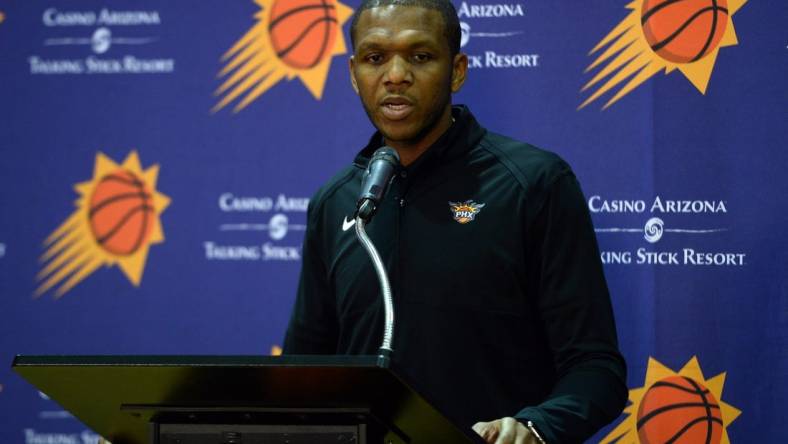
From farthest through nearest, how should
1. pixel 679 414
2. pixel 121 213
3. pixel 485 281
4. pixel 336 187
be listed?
pixel 121 213 → pixel 679 414 → pixel 336 187 → pixel 485 281

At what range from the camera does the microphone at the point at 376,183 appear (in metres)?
1.76

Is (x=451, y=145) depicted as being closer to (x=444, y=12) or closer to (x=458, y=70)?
(x=458, y=70)

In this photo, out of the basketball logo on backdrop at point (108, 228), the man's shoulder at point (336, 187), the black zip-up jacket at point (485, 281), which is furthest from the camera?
the basketball logo on backdrop at point (108, 228)

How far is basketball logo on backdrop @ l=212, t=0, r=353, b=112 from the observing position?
10.1ft

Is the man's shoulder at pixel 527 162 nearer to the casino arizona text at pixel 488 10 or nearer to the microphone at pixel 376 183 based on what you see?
the microphone at pixel 376 183

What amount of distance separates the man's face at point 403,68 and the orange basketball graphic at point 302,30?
845mm

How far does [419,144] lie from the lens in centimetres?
229

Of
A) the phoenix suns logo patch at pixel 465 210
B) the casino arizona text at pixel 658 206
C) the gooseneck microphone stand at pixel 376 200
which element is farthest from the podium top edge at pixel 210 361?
the casino arizona text at pixel 658 206

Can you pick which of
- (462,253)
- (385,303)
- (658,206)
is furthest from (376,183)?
(658,206)

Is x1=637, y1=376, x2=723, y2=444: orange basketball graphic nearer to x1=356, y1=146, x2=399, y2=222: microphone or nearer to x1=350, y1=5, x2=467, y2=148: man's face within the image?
x1=350, y1=5, x2=467, y2=148: man's face

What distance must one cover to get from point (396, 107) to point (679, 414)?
1.18 meters

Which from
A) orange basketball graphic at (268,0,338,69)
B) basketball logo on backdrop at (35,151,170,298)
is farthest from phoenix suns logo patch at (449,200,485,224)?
basketball logo on backdrop at (35,151,170,298)

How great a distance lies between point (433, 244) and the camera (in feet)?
7.10

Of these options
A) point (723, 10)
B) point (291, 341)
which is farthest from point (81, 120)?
point (723, 10)
